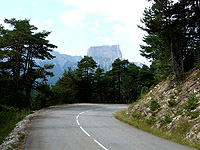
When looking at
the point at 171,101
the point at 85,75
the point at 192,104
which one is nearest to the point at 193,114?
the point at 192,104

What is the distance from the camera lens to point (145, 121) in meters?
14.2

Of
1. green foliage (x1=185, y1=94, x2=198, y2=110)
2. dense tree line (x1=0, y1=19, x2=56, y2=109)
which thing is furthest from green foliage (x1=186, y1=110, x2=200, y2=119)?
dense tree line (x1=0, y1=19, x2=56, y2=109)

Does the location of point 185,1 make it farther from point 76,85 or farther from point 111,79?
point 111,79

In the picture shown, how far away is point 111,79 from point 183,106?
1897 inches

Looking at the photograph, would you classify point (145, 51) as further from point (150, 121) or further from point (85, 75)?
point (85, 75)

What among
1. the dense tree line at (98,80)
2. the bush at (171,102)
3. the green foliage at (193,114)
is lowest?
the green foliage at (193,114)

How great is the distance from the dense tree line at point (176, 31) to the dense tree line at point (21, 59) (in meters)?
16.0

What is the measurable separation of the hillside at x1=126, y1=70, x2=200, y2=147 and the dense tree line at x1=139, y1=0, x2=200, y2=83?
148 centimetres

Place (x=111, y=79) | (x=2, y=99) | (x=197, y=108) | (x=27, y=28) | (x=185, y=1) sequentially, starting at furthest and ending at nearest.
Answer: (x=111, y=79) < (x=27, y=28) < (x=2, y=99) < (x=185, y=1) < (x=197, y=108)

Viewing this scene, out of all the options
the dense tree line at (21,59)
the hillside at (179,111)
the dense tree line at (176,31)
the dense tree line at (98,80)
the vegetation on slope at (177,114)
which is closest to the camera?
the vegetation on slope at (177,114)

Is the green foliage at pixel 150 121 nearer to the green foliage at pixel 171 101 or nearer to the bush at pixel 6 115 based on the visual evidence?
the green foliage at pixel 171 101

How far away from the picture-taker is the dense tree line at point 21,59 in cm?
2339


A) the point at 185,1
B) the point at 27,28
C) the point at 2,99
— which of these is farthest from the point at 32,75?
the point at 185,1

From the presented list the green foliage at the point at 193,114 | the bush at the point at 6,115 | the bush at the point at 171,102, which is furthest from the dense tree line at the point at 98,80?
the green foliage at the point at 193,114
